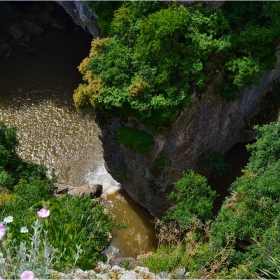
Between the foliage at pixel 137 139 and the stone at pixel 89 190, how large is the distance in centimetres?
506

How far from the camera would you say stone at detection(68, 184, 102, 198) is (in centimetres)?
1881

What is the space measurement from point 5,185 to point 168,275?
1123cm

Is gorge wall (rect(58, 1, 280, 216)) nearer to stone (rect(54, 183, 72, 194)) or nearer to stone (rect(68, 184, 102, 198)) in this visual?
stone (rect(68, 184, 102, 198))

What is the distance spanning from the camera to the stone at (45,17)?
93.6 feet

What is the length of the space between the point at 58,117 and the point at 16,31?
911cm

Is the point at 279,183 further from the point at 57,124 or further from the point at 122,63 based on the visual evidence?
the point at 57,124

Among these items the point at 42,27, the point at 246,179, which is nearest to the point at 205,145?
the point at 246,179

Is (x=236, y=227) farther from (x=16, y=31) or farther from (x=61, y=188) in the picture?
(x=16, y=31)

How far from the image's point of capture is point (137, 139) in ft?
48.4

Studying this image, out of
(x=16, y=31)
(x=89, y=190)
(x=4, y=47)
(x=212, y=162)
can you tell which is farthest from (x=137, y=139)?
(x=16, y=31)

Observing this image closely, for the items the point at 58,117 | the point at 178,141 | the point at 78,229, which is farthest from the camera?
the point at 58,117

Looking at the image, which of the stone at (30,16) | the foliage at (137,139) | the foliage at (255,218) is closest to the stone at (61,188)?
the foliage at (137,139)

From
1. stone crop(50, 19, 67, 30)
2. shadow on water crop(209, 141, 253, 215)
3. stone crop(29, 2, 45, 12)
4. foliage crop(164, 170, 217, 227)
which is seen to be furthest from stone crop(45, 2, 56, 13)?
foliage crop(164, 170, 217, 227)

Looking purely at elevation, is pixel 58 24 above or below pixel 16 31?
above
